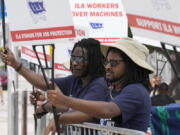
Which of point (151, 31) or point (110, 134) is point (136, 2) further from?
point (110, 134)

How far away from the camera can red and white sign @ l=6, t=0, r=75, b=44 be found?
3.77 meters

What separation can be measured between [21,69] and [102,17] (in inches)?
97.7

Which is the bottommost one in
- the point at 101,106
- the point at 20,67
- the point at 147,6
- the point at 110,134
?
the point at 110,134

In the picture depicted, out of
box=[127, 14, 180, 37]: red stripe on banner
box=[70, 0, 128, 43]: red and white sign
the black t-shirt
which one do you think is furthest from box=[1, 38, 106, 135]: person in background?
the black t-shirt

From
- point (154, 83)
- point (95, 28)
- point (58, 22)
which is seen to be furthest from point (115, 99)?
point (154, 83)

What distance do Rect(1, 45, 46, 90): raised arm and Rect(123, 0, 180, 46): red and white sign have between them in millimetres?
1014

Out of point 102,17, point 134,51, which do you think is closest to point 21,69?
point 134,51

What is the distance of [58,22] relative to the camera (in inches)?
149

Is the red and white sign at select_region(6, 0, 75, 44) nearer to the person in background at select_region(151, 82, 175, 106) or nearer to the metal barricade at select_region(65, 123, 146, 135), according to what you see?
the metal barricade at select_region(65, 123, 146, 135)

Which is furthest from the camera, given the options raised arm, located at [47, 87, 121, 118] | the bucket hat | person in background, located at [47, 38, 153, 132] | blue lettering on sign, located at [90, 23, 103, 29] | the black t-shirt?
the black t-shirt

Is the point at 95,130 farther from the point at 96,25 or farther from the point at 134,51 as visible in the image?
the point at 96,25

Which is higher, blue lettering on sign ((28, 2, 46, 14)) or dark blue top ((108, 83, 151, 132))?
blue lettering on sign ((28, 2, 46, 14))

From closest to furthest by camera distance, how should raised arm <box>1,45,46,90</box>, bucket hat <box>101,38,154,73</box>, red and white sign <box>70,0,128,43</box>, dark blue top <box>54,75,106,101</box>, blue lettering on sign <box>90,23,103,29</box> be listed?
bucket hat <box>101,38,154,73</box> < dark blue top <box>54,75,106,101</box> < raised arm <box>1,45,46,90</box> < red and white sign <box>70,0,128,43</box> < blue lettering on sign <box>90,23,103,29</box>

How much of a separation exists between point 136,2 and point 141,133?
0.85 metres
